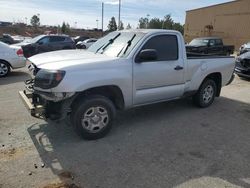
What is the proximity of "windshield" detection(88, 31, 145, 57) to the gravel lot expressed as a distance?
1441mm

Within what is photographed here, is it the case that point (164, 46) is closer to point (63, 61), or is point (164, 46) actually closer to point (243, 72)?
point (63, 61)

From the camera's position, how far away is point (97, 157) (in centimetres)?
427

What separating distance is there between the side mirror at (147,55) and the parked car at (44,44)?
1270 cm

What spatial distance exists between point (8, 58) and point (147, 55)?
24.7 ft

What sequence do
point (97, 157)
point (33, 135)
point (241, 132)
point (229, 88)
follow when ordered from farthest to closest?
point (229, 88)
point (241, 132)
point (33, 135)
point (97, 157)

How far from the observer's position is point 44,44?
17.6 metres

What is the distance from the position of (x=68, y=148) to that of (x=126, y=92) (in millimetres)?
1414

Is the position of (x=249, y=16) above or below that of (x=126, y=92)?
above

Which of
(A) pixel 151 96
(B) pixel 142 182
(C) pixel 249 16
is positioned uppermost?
Answer: (C) pixel 249 16

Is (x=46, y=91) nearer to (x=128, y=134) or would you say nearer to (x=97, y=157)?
(x=97, y=157)

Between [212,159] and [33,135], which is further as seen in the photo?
[33,135]

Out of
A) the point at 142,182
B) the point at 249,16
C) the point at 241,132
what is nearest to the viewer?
the point at 142,182

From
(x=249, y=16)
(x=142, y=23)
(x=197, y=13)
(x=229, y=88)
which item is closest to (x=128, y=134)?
(x=229, y=88)

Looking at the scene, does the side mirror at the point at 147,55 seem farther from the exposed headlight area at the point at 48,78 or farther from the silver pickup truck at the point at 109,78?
the exposed headlight area at the point at 48,78
